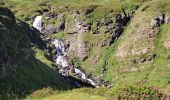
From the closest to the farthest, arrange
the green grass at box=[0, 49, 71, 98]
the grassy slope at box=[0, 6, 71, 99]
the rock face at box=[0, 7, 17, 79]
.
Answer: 1. the rock face at box=[0, 7, 17, 79]
2. the green grass at box=[0, 49, 71, 98]
3. the grassy slope at box=[0, 6, 71, 99]

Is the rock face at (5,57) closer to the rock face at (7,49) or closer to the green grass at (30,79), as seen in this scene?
the rock face at (7,49)

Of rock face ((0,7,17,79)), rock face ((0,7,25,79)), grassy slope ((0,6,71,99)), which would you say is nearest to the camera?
rock face ((0,7,17,79))

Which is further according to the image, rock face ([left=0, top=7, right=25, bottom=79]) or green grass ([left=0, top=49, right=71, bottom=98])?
rock face ([left=0, top=7, right=25, bottom=79])

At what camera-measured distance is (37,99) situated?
33.4 metres

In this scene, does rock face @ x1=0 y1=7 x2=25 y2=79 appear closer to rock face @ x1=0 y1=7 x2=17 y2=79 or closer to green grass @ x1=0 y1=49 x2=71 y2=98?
rock face @ x1=0 y1=7 x2=17 y2=79

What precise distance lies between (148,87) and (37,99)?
29.1 ft

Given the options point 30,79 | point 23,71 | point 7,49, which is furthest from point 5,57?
point 30,79

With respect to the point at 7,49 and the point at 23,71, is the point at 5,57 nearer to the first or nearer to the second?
the point at 7,49

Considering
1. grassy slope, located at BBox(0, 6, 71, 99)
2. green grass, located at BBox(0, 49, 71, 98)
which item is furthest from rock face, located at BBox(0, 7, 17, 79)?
green grass, located at BBox(0, 49, 71, 98)

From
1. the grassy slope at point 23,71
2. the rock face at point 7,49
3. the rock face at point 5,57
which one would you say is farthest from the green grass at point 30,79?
the rock face at point 7,49

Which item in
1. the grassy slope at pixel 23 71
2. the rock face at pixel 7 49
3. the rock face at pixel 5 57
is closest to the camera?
the rock face at pixel 5 57

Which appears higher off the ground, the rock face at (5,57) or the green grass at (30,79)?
the rock face at (5,57)

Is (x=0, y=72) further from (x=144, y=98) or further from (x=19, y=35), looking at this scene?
(x=144, y=98)

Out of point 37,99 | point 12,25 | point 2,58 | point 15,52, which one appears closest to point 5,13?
point 12,25
